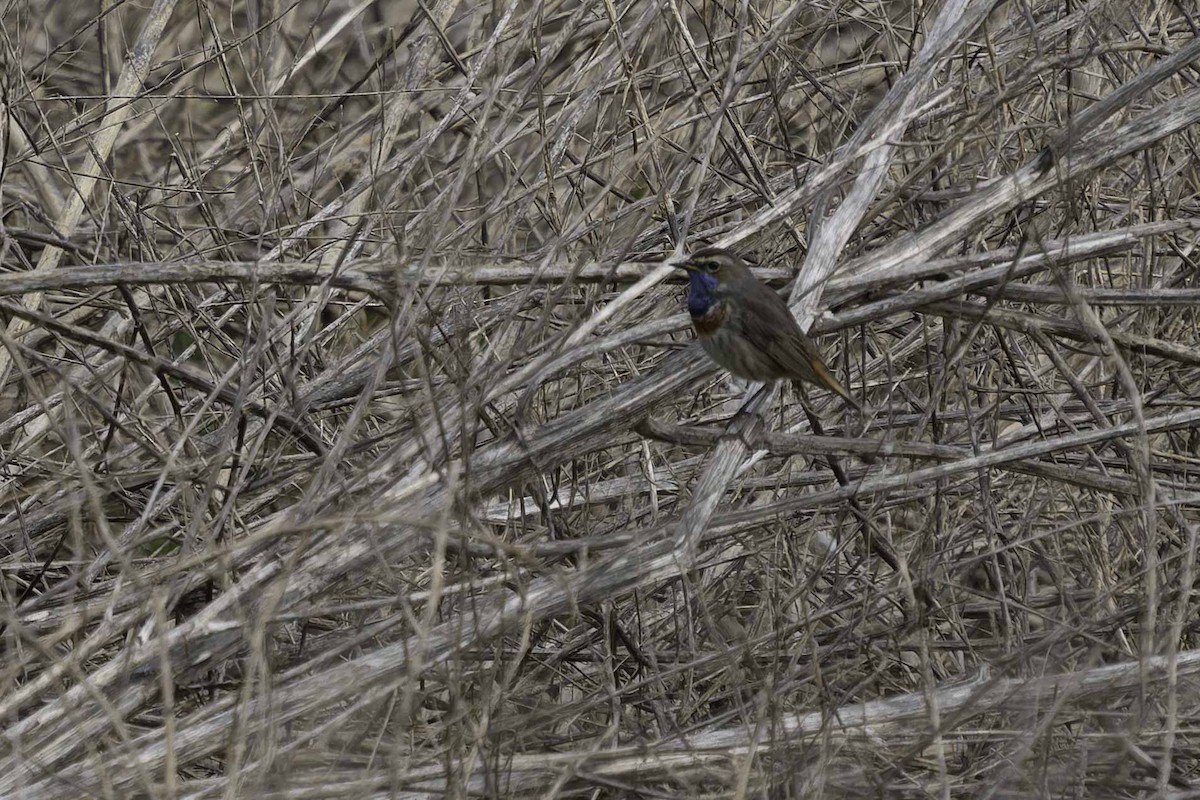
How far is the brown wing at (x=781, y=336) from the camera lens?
414 cm

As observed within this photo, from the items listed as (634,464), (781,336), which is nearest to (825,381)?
(781,336)

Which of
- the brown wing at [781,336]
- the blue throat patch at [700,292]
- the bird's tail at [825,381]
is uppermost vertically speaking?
the blue throat patch at [700,292]

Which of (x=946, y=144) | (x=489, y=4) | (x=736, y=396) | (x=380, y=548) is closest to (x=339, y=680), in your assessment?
(x=380, y=548)

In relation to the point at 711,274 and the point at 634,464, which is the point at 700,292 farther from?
the point at 634,464

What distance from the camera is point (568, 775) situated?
317 cm

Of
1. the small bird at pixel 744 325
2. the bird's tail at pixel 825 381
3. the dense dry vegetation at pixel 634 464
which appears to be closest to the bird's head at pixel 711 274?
the small bird at pixel 744 325

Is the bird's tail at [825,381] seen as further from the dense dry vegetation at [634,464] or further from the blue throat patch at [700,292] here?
the blue throat patch at [700,292]

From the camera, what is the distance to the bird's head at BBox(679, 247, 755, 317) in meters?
4.37

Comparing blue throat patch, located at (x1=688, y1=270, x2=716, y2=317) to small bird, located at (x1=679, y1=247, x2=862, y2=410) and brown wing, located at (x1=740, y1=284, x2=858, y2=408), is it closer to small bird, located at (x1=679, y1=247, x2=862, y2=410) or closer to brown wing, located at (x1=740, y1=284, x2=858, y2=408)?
small bird, located at (x1=679, y1=247, x2=862, y2=410)

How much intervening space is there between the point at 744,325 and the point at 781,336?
146 mm

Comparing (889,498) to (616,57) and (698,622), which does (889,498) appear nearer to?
(698,622)

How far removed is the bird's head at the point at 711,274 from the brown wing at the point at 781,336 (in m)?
0.09

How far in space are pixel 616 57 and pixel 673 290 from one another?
818mm

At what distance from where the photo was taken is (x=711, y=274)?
4523 mm
